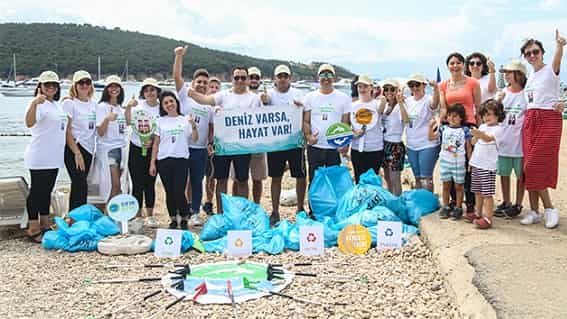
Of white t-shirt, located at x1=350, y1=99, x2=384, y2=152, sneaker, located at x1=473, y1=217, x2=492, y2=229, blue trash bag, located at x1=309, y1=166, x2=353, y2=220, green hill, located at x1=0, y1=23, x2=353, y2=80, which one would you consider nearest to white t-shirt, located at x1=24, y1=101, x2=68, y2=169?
blue trash bag, located at x1=309, y1=166, x2=353, y2=220

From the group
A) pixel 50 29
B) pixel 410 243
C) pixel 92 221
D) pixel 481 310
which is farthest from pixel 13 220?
pixel 50 29

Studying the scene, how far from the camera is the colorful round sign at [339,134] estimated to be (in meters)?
6.91

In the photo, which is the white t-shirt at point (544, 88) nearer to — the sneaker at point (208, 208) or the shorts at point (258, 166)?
the shorts at point (258, 166)

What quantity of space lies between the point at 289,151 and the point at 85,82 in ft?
8.58

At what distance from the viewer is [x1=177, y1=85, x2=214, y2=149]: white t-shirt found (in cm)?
705

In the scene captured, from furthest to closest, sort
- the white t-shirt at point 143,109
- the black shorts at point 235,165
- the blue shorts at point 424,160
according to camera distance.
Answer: the black shorts at point 235,165
the white t-shirt at point 143,109
the blue shorts at point 424,160

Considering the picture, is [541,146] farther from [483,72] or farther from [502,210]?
[483,72]

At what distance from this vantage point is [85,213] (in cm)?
664

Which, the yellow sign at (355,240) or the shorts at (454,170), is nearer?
the yellow sign at (355,240)

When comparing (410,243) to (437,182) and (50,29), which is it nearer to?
(437,182)

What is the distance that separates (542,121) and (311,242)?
8.82ft

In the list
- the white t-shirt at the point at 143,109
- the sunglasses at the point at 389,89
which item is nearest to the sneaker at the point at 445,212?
the sunglasses at the point at 389,89

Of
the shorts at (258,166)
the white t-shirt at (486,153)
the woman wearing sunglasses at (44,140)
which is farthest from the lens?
the shorts at (258,166)

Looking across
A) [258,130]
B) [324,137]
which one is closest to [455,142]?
[324,137]
